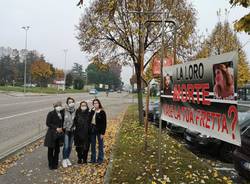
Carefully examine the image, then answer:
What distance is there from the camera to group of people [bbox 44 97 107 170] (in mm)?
7902

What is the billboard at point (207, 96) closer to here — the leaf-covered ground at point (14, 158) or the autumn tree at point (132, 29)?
the leaf-covered ground at point (14, 158)

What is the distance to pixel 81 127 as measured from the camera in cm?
811

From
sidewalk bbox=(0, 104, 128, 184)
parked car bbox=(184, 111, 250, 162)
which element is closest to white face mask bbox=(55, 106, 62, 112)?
sidewalk bbox=(0, 104, 128, 184)

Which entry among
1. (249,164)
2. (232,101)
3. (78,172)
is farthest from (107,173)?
(232,101)

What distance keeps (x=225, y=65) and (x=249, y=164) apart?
2548 millimetres

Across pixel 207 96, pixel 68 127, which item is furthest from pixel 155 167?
pixel 207 96

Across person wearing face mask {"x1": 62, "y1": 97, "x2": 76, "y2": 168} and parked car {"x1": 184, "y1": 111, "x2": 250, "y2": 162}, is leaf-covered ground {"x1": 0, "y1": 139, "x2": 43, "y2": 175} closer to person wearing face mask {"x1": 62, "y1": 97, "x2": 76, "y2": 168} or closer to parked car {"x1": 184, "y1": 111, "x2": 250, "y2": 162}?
person wearing face mask {"x1": 62, "y1": 97, "x2": 76, "y2": 168}

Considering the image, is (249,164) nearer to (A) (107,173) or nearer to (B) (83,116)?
(A) (107,173)

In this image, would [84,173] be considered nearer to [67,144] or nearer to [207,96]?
[67,144]

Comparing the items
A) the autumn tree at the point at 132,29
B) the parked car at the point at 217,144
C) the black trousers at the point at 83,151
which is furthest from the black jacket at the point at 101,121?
the autumn tree at the point at 132,29

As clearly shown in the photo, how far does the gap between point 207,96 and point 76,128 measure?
3956 mm

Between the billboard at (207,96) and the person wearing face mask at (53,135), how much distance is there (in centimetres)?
272

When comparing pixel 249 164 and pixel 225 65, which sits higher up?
pixel 225 65

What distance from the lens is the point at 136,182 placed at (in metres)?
6.30
